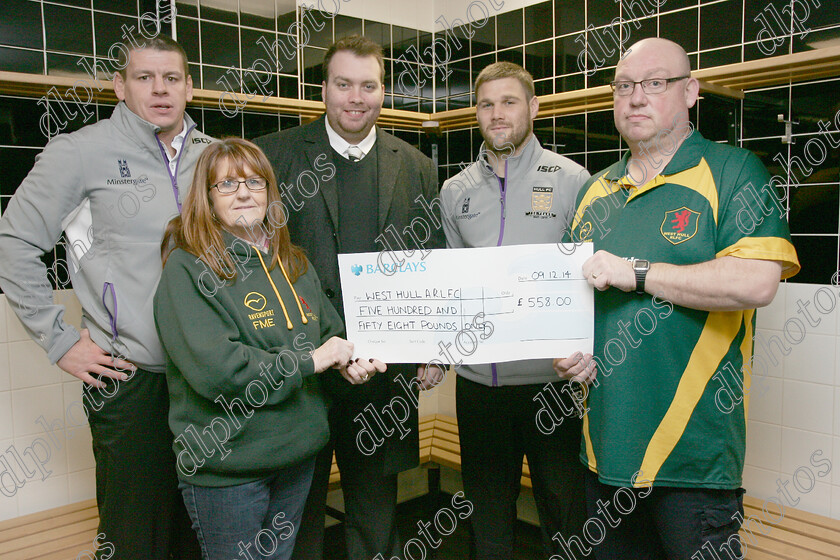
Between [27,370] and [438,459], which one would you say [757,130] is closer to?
[438,459]

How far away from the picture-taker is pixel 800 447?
2.41 meters

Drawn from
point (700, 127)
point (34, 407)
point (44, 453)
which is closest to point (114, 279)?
point (34, 407)

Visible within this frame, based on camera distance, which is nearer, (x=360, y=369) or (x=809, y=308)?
(x=360, y=369)

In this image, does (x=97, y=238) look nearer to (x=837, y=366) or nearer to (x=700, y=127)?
(x=700, y=127)

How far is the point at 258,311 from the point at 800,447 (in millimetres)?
2029

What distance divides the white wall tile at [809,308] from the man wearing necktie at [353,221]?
1.35 metres

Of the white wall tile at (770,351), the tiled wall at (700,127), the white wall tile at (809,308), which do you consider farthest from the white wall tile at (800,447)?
the white wall tile at (809,308)

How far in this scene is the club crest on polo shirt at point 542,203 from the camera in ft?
6.75

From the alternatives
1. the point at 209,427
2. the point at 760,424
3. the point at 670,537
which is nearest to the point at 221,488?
the point at 209,427

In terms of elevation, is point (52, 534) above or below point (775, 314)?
below

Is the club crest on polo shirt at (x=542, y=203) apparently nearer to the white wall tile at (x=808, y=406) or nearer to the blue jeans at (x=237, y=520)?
the blue jeans at (x=237, y=520)

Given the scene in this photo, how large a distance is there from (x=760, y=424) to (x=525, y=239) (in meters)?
1.26

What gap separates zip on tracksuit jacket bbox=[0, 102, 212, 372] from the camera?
185cm

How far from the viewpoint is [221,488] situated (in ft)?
4.99
